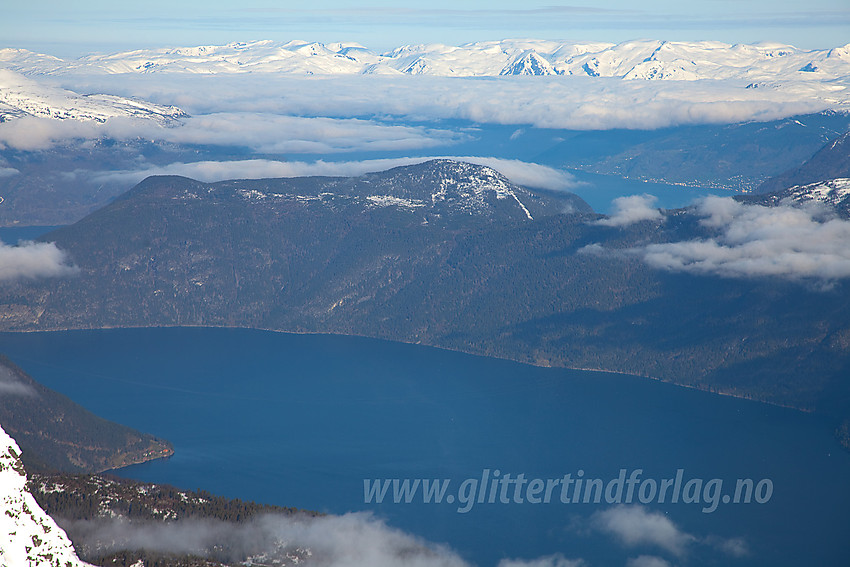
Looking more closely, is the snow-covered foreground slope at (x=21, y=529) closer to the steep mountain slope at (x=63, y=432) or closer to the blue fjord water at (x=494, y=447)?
the blue fjord water at (x=494, y=447)

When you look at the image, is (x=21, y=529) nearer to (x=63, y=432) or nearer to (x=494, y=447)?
(x=63, y=432)

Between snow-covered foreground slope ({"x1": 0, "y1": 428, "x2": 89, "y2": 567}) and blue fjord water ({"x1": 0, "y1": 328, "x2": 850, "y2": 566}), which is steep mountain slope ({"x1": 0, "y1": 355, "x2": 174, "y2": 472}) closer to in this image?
blue fjord water ({"x1": 0, "y1": 328, "x2": 850, "y2": 566})

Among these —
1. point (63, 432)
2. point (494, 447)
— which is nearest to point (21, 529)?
point (63, 432)

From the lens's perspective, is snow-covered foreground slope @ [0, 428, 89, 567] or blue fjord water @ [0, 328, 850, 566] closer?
snow-covered foreground slope @ [0, 428, 89, 567]

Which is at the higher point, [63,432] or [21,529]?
[21,529]

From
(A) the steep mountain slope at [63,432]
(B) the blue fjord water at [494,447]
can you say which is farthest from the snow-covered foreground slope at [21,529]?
(A) the steep mountain slope at [63,432]

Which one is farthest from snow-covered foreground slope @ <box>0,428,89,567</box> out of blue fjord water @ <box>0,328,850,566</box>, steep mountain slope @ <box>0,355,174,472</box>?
steep mountain slope @ <box>0,355,174,472</box>
